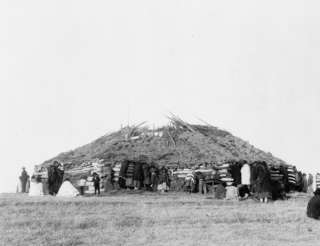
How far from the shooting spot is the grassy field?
11.4 m

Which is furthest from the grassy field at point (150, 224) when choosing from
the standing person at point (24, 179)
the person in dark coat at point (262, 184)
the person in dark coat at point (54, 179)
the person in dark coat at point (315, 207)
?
the standing person at point (24, 179)

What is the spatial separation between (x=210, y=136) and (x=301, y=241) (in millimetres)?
22129

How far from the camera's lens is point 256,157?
31.5 m

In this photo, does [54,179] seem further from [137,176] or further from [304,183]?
[304,183]

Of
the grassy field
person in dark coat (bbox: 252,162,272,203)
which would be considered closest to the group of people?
person in dark coat (bbox: 252,162,272,203)

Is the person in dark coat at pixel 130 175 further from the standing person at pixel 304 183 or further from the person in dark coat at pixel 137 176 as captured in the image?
the standing person at pixel 304 183

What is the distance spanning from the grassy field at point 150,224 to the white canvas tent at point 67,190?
737 cm

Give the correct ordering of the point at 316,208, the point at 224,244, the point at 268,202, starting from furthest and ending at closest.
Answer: the point at 268,202, the point at 316,208, the point at 224,244

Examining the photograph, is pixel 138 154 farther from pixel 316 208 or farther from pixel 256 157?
pixel 316 208

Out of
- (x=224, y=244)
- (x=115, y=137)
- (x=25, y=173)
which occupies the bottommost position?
(x=224, y=244)

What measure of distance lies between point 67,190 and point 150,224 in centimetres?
1293

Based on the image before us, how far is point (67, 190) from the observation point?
25891mm

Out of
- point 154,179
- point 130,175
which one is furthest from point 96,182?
point 154,179

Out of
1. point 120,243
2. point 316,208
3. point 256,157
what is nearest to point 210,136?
point 256,157
